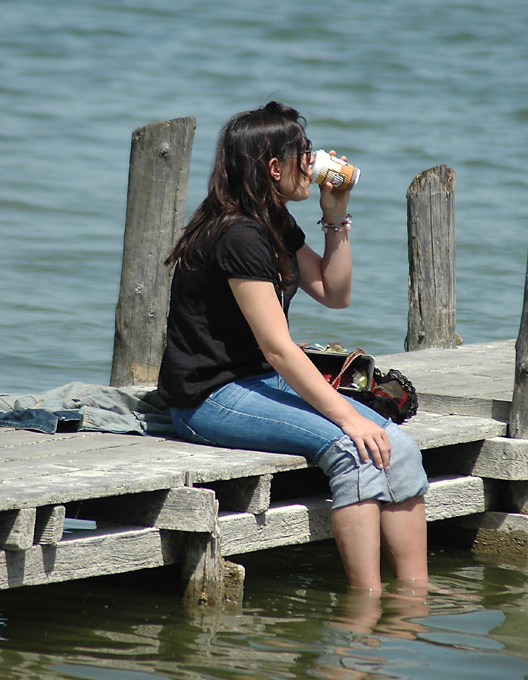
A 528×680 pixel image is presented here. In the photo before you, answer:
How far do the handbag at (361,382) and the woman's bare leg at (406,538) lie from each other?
52 cm

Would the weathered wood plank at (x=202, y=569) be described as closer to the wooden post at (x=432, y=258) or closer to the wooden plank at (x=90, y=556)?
the wooden plank at (x=90, y=556)

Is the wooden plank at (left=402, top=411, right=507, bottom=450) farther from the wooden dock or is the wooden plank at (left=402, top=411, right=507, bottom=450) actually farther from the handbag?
the handbag

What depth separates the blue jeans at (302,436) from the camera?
383 centimetres

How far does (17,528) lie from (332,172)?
6.44ft

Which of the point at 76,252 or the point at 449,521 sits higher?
the point at 76,252

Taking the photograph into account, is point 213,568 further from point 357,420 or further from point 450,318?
point 450,318

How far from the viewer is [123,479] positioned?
11.6ft

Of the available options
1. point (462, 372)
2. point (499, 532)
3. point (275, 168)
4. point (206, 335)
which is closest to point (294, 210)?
point (462, 372)

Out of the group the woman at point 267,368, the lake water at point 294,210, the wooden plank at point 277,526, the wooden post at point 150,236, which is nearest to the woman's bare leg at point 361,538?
the woman at point 267,368

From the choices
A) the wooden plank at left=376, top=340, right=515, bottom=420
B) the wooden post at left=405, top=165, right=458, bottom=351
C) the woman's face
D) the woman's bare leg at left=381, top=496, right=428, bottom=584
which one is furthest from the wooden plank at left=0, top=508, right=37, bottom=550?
the wooden post at left=405, top=165, right=458, bottom=351

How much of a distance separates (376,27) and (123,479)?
20.4m

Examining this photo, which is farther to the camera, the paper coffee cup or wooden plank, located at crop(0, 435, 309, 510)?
the paper coffee cup

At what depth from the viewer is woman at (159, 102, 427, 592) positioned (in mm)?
3844

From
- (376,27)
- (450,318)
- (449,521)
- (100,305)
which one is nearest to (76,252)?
(100,305)
